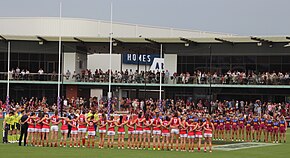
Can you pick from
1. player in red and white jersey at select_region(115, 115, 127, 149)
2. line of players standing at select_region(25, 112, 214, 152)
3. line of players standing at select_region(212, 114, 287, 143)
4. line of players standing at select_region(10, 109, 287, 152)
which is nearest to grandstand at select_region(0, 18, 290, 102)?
line of players standing at select_region(212, 114, 287, 143)

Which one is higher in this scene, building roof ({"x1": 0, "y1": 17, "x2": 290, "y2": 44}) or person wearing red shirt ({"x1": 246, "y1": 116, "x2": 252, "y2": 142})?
building roof ({"x1": 0, "y1": 17, "x2": 290, "y2": 44})

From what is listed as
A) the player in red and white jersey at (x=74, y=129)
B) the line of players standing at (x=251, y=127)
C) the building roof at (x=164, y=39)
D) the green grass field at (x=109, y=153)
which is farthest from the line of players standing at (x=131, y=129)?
the building roof at (x=164, y=39)

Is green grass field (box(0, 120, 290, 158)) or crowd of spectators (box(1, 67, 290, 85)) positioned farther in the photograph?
crowd of spectators (box(1, 67, 290, 85))

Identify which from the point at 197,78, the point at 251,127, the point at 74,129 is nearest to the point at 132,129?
the point at 74,129

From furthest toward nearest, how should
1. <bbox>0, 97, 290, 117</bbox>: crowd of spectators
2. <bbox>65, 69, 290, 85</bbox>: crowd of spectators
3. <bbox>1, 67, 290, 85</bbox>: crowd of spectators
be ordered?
1. <bbox>1, 67, 290, 85</bbox>: crowd of spectators
2. <bbox>65, 69, 290, 85</bbox>: crowd of spectators
3. <bbox>0, 97, 290, 117</bbox>: crowd of spectators

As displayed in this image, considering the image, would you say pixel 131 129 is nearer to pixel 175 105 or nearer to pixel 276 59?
pixel 175 105

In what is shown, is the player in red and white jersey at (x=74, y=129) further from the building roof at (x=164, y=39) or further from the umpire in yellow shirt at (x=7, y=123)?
the building roof at (x=164, y=39)

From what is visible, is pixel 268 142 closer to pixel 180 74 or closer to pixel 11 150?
pixel 11 150

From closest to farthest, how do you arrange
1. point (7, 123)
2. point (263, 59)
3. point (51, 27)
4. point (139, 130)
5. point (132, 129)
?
point (132, 129) → point (139, 130) → point (7, 123) → point (263, 59) → point (51, 27)

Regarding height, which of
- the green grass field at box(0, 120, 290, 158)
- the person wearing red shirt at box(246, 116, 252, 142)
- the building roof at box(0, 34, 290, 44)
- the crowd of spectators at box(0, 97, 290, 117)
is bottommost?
the green grass field at box(0, 120, 290, 158)

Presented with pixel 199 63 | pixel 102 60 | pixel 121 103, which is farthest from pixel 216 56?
pixel 102 60

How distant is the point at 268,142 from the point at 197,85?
2469 centimetres

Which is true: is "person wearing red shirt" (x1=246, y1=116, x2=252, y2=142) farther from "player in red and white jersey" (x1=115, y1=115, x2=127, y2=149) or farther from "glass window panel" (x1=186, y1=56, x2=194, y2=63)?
"glass window panel" (x1=186, y1=56, x2=194, y2=63)

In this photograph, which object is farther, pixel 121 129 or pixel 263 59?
pixel 263 59
